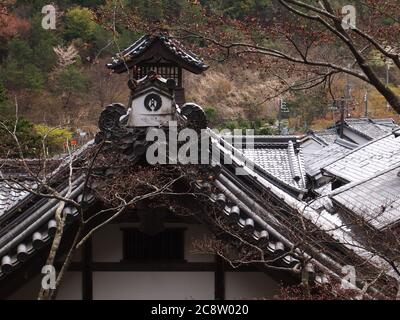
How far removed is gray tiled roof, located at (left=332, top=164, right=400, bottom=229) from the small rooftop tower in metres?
3.92

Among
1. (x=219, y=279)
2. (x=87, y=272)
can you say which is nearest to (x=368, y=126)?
(x=219, y=279)

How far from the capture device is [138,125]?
630 centimetres

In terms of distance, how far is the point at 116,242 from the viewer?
A: 23.2ft

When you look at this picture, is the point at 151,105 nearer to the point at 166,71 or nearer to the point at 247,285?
the point at 247,285

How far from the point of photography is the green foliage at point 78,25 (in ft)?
126

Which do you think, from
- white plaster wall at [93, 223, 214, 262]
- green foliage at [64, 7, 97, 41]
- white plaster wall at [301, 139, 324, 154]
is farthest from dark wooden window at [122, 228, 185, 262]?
green foliage at [64, 7, 97, 41]

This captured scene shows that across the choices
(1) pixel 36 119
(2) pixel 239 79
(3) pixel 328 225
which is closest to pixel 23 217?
(3) pixel 328 225

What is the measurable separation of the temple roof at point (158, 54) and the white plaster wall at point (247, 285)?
5.73 metres

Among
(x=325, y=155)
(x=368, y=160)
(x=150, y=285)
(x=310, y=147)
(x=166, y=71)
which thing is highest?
(x=310, y=147)

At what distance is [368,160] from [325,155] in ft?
28.9

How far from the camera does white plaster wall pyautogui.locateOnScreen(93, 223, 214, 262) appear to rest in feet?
23.0

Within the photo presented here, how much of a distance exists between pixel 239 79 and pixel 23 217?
111 ft

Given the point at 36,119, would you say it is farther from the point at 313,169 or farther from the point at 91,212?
the point at 91,212

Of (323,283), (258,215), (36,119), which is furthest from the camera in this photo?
(36,119)
